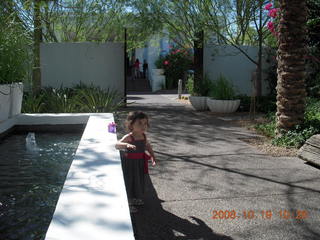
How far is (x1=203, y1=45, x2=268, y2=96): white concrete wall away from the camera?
14.3m

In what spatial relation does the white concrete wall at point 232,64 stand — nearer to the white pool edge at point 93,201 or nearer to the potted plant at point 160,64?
the white pool edge at point 93,201

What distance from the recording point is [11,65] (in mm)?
6309

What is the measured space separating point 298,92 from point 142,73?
24.5m

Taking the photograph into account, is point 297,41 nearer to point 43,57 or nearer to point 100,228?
point 100,228

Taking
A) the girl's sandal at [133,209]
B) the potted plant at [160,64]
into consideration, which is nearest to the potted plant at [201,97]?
the girl's sandal at [133,209]

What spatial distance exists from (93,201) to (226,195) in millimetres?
2125

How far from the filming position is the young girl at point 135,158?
4.02 meters

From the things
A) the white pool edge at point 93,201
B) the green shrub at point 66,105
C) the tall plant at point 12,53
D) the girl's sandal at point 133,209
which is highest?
the tall plant at point 12,53

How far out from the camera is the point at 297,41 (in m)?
7.30

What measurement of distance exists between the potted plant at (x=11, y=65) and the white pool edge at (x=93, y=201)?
88.8 inches

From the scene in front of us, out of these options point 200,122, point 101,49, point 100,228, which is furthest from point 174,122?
point 100,228

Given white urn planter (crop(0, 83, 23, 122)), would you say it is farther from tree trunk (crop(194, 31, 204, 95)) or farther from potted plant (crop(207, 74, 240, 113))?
tree trunk (crop(194, 31, 204, 95))

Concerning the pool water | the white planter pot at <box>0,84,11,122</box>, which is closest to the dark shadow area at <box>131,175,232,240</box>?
the pool water

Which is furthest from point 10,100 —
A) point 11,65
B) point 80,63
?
point 80,63
